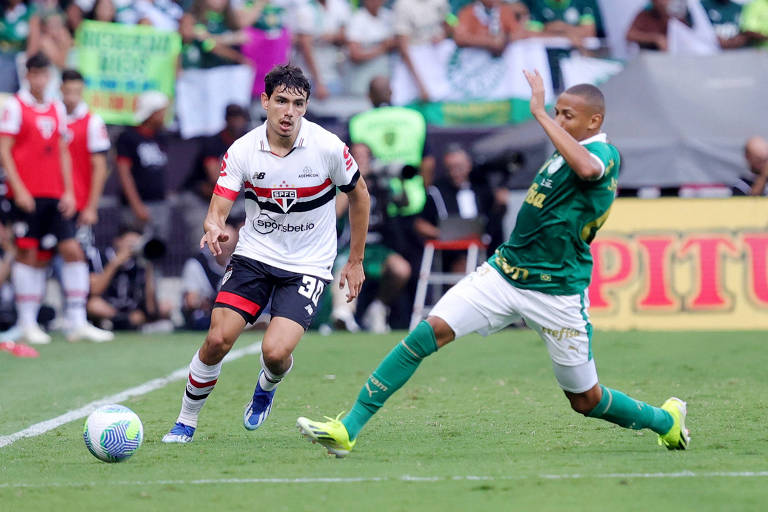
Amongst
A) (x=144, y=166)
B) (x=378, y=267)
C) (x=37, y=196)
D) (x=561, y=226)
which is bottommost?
(x=378, y=267)

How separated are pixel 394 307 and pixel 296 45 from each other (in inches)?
156

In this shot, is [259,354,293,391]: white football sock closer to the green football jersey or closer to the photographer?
the green football jersey

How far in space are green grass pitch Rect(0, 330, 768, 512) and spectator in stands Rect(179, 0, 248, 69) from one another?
18.9 ft

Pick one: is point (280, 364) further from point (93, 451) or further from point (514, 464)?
point (514, 464)

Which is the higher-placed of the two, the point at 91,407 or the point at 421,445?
the point at 421,445

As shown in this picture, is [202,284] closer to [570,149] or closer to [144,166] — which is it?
[144,166]

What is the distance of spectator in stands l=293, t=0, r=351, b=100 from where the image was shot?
52.4 feet

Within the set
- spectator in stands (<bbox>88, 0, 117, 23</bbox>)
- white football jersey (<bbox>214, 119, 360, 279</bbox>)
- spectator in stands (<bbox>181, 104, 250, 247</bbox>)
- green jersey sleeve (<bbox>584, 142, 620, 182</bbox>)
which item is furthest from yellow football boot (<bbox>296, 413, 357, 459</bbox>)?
spectator in stands (<bbox>88, 0, 117, 23</bbox>)

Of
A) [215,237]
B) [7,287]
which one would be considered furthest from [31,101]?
[215,237]

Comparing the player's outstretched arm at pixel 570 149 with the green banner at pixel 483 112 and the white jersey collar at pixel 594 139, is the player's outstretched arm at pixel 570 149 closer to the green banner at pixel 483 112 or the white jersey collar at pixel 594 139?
→ the white jersey collar at pixel 594 139

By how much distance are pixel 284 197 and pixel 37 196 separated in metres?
6.77

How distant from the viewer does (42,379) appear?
9922 millimetres

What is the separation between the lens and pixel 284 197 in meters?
6.74

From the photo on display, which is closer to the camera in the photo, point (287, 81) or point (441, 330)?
point (441, 330)
